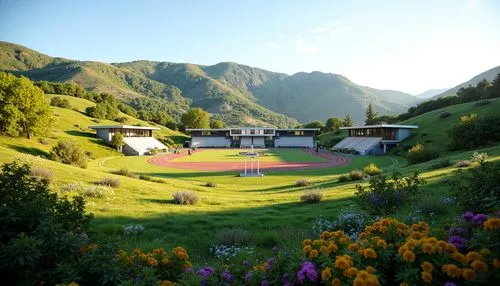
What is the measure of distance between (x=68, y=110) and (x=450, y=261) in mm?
95927

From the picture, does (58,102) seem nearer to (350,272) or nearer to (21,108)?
(21,108)

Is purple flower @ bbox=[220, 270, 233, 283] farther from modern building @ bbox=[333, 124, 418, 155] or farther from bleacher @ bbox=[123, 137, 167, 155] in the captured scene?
bleacher @ bbox=[123, 137, 167, 155]

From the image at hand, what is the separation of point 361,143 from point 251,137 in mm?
39287

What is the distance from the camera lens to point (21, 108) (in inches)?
1871

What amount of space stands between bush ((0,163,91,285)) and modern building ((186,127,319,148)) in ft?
299

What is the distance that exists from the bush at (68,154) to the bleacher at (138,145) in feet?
103

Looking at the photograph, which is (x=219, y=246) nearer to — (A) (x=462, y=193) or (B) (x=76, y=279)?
(B) (x=76, y=279)

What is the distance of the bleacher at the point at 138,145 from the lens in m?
67.2

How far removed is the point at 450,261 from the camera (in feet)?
12.6

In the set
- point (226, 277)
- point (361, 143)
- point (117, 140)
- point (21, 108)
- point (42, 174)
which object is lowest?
A: point (226, 277)

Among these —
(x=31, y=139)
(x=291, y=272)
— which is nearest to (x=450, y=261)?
(x=291, y=272)

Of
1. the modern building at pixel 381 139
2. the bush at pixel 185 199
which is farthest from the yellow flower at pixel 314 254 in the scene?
the modern building at pixel 381 139

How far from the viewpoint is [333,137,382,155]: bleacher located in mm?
64231

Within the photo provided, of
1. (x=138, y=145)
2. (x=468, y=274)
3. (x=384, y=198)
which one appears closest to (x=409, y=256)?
(x=468, y=274)
